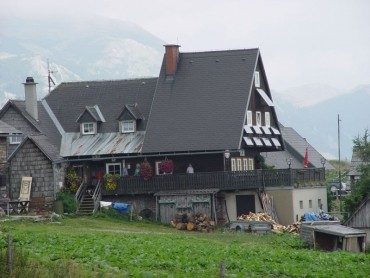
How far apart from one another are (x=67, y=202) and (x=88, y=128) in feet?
25.6

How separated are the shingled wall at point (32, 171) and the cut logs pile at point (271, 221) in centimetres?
1071

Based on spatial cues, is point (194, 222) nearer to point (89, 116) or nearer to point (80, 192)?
point (80, 192)

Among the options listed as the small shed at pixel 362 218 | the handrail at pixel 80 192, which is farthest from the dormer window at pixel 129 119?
the small shed at pixel 362 218

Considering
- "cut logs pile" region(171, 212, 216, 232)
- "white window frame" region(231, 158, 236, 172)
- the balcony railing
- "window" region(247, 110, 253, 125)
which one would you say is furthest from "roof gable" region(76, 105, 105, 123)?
"cut logs pile" region(171, 212, 216, 232)

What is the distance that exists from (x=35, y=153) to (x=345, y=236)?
20.4 m

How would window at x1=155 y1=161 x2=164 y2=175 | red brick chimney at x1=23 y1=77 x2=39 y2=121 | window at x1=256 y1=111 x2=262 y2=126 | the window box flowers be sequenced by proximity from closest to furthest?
the window box flowers → window at x1=155 y1=161 x2=164 y2=175 → red brick chimney at x1=23 y1=77 x2=39 y2=121 → window at x1=256 y1=111 x2=262 y2=126

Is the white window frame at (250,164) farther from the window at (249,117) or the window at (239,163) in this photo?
the window at (249,117)

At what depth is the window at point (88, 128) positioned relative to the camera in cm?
7456

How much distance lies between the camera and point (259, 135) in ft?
245

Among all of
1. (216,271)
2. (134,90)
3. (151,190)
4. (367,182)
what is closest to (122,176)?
(151,190)

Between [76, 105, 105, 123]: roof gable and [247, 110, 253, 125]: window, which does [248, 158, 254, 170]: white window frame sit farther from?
[76, 105, 105, 123]: roof gable

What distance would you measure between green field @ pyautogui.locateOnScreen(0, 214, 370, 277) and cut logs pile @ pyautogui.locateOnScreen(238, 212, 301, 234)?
7320 millimetres

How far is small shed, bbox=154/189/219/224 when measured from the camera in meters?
68.9

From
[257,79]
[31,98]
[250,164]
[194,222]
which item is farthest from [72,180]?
[257,79]
